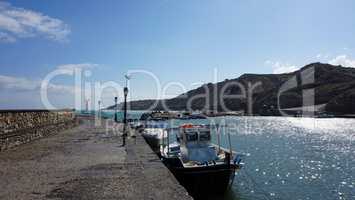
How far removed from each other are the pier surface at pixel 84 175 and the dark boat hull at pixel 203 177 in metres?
Answer: 1.78

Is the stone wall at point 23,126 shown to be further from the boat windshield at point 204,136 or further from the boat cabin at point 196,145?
the boat windshield at point 204,136

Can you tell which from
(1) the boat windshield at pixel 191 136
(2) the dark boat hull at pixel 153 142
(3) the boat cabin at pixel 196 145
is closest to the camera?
(3) the boat cabin at pixel 196 145

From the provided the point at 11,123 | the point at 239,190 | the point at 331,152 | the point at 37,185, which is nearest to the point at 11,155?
the point at 11,123

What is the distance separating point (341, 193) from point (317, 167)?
1013cm

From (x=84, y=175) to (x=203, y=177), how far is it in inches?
275

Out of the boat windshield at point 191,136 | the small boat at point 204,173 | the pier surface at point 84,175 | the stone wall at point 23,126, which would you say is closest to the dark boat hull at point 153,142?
the stone wall at point 23,126

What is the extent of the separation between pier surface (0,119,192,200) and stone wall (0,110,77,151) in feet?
3.13

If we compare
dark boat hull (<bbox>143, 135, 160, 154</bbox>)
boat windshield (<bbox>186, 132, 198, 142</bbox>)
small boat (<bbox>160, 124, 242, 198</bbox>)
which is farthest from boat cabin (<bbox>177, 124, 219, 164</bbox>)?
dark boat hull (<bbox>143, 135, 160, 154</bbox>)

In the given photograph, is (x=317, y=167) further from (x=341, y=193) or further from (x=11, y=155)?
(x=11, y=155)

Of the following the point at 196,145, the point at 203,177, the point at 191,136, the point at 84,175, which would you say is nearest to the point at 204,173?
the point at 203,177

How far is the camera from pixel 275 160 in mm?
36562

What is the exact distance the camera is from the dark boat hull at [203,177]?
20578 mm

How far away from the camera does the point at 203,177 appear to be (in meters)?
20.6

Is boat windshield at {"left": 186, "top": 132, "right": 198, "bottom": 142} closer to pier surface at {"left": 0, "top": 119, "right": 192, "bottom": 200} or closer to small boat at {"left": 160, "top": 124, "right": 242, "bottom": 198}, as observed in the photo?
small boat at {"left": 160, "top": 124, "right": 242, "bottom": 198}
